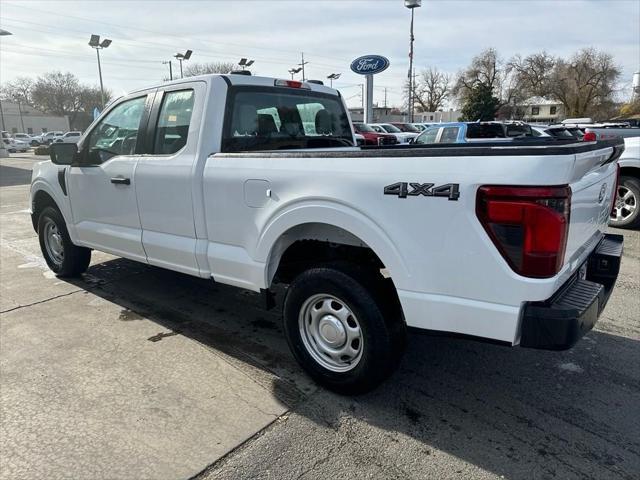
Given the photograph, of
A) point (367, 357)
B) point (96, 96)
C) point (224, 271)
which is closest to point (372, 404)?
point (367, 357)

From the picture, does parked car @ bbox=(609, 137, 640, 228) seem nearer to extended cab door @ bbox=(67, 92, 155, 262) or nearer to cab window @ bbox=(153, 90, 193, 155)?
cab window @ bbox=(153, 90, 193, 155)

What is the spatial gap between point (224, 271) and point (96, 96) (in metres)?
95.1

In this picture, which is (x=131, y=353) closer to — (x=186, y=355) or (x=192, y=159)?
(x=186, y=355)

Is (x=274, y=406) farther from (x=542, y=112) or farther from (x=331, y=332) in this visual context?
(x=542, y=112)

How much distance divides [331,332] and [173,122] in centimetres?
213

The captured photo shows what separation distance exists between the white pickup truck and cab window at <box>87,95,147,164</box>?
0.06ft

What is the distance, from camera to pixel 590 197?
2701mm

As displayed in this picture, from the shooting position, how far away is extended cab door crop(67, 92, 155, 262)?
4.16m

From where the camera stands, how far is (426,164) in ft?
7.86

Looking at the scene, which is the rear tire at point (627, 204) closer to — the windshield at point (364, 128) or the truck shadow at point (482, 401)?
the truck shadow at point (482, 401)

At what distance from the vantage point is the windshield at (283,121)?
12.2ft

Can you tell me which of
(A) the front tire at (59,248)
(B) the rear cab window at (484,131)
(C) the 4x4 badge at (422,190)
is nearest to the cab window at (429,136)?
(B) the rear cab window at (484,131)

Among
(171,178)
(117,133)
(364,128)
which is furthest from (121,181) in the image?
(364,128)

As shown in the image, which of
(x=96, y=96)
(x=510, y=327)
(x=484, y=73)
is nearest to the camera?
(x=510, y=327)
